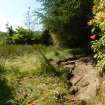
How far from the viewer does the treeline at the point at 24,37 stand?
23.7m

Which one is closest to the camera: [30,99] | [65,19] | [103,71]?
[30,99]

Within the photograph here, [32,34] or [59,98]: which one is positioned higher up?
[32,34]

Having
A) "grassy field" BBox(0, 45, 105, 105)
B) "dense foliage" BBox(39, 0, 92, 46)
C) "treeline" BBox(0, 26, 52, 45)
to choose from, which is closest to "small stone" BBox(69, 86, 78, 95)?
"grassy field" BBox(0, 45, 105, 105)

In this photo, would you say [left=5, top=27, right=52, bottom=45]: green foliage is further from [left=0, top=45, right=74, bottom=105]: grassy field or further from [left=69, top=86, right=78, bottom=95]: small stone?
[left=69, top=86, right=78, bottom=95]: small stone

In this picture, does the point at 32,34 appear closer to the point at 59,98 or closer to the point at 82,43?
the point at 82,43

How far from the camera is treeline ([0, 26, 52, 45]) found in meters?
23.7

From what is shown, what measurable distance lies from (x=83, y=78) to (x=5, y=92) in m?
2.88

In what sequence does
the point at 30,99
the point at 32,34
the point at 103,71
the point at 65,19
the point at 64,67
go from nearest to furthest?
the point at 30,99
the point at 103,71
the point at 64,67
the point at 65,19
the point at 32,34

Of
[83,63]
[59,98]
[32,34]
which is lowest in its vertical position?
[59,98]

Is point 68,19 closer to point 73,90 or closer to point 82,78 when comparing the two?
point 82,78

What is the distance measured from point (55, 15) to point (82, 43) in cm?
223

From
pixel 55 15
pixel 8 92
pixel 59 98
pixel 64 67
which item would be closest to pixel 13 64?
pixel 64 67

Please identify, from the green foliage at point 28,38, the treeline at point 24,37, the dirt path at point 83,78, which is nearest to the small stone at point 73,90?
the dirt path at point 83,78

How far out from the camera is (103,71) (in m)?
11.3
